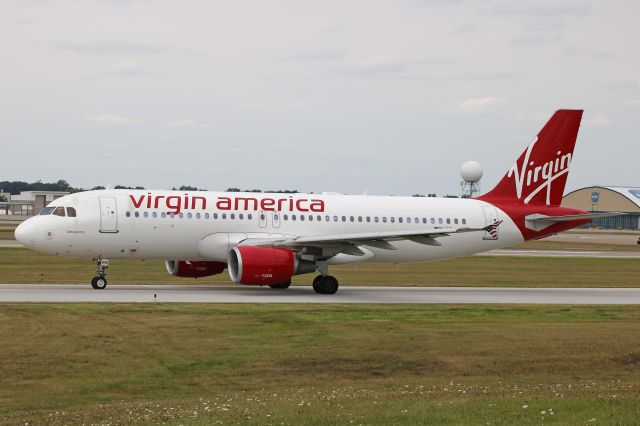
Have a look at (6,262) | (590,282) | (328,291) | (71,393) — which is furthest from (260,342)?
(6,262)

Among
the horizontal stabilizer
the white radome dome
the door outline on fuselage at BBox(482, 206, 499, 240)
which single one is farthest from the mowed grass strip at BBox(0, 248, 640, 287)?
the white radome dome

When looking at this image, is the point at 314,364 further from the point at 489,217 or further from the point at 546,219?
the point at 546,219

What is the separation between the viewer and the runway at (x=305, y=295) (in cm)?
3341

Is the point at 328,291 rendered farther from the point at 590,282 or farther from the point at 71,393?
the point at 71,393

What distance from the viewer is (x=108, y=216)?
37250 mm

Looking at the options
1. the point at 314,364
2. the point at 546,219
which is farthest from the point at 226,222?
the point at 314,364

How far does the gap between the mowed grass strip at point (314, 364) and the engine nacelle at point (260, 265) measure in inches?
A: 179

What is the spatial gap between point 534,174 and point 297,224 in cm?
1162

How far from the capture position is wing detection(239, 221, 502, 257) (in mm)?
36781

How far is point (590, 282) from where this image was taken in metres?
48.3

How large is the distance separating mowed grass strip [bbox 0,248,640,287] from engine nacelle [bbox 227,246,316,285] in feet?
24.4

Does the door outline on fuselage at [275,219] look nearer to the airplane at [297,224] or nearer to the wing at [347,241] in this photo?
the airplane at [297,224]

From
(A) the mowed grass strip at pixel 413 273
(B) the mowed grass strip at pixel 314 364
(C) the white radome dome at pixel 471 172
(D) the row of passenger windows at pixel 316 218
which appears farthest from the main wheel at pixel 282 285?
(C) the white radome dome at pixel 471 172

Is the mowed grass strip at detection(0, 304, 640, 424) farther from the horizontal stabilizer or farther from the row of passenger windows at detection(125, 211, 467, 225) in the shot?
the horizontal stabilizer
